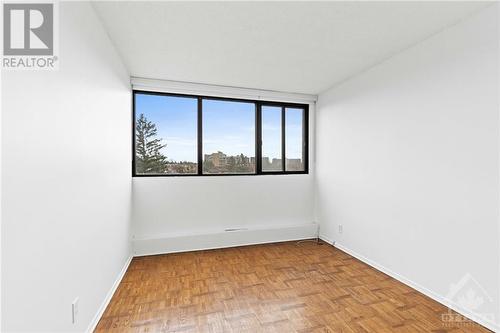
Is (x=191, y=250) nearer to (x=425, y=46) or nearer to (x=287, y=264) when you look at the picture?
(x=287, y=264)

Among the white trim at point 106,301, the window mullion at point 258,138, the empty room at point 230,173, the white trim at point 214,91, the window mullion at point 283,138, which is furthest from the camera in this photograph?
the window mullion at point 283,138

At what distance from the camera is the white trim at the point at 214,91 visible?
11.1 ft

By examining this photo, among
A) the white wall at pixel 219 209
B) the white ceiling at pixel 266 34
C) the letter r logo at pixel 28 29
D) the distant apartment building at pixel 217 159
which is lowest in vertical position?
the white wall at pixel 219 209

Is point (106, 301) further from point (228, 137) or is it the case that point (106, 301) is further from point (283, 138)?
point (283, 138)

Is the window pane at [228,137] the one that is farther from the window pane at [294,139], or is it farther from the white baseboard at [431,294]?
the white baseboard at [431,294]

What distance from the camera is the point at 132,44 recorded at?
2.42 metres

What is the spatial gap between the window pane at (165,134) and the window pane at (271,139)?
1152mm

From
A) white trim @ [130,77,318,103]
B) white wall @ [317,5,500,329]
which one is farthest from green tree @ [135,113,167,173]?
white wall @ [317,5,500,329]

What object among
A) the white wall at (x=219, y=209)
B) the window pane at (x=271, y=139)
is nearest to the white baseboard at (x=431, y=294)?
the white wall at (x=219, y=209)

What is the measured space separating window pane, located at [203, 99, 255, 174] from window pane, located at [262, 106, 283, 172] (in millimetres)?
196

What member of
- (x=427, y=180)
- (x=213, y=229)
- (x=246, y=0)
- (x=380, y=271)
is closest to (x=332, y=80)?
(x=427, y=180)

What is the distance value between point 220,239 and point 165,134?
1.81 metres

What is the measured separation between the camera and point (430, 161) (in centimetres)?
229

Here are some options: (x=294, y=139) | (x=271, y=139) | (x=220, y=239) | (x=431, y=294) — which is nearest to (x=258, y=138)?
(x=271, y=139)
